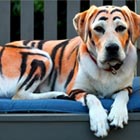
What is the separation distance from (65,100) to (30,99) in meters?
0.35

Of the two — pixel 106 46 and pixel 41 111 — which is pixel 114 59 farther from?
pixel 41 111

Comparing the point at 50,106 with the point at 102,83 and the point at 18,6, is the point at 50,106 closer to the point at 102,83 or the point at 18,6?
the point at 102,83

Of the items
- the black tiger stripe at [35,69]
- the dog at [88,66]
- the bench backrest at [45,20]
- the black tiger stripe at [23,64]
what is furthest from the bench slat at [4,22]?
the black tiger stripe at [35,69]

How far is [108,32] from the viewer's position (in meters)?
3.32

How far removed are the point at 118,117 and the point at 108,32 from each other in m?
0.50

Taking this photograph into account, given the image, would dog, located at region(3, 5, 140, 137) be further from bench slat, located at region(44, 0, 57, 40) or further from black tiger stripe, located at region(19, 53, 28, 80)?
bench slat, located at region(44, 0, 57, 40)

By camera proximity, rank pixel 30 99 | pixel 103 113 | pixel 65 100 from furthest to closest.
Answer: pixel 30 99 → pixel 65 100 → pixel 103 113

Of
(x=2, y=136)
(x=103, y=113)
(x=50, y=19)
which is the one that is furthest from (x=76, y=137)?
(x=50, y=19)

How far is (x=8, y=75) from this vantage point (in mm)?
3736

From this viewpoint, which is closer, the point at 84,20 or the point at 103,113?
the point at 103,113

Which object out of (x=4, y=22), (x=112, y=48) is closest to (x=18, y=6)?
(x=4, y=22)

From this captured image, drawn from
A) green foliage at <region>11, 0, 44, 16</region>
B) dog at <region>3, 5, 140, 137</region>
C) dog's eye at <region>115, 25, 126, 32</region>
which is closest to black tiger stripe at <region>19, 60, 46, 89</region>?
dog at <region>3, 5, 140, 137</region>

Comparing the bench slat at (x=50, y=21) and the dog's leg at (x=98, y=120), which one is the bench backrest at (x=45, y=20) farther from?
the dog's leg at (x=98, y=120)

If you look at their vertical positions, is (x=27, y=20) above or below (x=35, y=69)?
above
